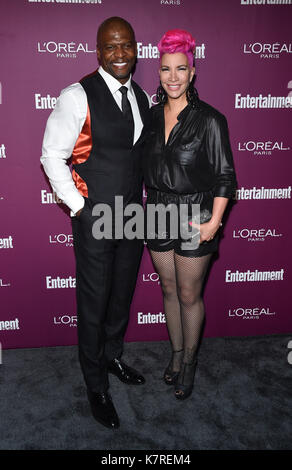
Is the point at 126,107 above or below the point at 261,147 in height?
above

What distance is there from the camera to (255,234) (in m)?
2.58

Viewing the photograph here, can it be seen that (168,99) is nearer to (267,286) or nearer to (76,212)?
(76,212)

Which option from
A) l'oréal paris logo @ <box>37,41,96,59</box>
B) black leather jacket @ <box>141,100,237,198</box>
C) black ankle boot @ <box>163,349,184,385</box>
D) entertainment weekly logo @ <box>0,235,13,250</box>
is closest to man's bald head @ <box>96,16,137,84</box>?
black leather jacket @ <box>141,100,237,198</box>

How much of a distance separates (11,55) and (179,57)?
95cm

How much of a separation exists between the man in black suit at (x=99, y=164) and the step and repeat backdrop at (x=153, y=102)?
0.44 meters

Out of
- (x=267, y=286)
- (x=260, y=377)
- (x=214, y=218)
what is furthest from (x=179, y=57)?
(x=260, y=377)

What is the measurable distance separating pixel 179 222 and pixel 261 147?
84cm

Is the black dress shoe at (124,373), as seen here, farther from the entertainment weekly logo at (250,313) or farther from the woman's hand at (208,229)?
the woman's hand at (208,229)

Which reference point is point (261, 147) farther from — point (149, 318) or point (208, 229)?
point (149, 318)

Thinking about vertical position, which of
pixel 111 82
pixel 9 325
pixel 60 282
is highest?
pixel 111 82

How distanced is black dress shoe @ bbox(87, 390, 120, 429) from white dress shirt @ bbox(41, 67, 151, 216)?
37.4 inches

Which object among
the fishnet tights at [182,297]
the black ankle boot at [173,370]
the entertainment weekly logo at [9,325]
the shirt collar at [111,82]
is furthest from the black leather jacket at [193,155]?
the entertainment weekly logo at [9,325]

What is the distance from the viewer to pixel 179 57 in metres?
1.79

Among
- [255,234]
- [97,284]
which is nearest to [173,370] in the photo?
[97,284]
